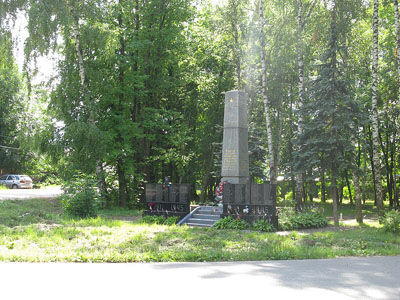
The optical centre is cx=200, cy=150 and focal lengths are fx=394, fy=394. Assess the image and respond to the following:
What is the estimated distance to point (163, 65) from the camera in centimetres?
2652

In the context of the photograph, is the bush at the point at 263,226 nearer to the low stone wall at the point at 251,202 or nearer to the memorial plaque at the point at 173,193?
the low stone wall at the point at 251,202

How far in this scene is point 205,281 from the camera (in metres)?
5.98

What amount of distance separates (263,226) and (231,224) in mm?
1153

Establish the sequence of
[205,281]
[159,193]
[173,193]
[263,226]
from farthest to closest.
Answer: [159,193] → [173,193] → [263,226] → [205,281]

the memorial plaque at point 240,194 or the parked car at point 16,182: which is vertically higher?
the parked car at point 16,182

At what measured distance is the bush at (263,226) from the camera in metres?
13.7

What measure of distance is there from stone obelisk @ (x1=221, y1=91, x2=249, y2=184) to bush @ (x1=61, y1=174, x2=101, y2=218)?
5.50 meters

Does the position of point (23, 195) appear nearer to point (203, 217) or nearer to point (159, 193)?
point (159, 193)

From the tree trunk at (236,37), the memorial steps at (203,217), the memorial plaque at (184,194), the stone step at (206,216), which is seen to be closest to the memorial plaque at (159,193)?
the memorial plaque at (184,194)

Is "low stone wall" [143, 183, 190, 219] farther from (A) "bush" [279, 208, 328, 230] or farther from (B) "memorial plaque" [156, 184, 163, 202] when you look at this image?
(A) "bush" [279, 208, 328, 230]

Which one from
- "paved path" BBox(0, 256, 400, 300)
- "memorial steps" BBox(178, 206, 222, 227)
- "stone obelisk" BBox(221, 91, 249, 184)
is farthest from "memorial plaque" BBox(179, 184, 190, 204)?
"paved path" BBox(0, 256, 400, 300)

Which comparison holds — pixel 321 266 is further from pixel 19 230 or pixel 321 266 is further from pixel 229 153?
pixel 229 153

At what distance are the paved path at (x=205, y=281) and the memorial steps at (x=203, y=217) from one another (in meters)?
8.33

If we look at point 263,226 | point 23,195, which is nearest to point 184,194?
point 263,226
